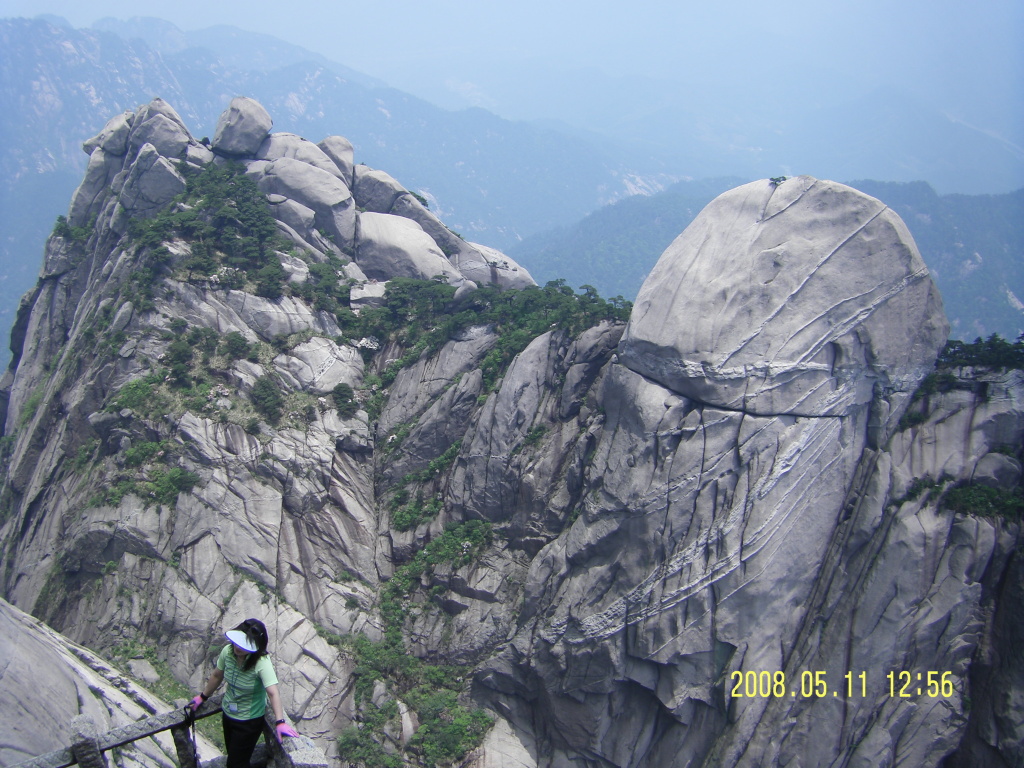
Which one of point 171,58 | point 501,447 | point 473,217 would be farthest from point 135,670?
point 171,58

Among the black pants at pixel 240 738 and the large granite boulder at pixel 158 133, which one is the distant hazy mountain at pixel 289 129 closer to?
the large granite boulder at pixel 158 133

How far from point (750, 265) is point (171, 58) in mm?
131183

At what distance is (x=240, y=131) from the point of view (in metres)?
34.3

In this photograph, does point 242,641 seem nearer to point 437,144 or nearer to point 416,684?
point 416,684

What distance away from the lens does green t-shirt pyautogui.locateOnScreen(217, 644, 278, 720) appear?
7.34 m

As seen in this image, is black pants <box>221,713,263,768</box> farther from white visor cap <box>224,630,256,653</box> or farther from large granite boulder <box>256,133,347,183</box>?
large granite boulder <box>256,133,347,183</box>

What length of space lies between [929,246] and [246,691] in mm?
70396

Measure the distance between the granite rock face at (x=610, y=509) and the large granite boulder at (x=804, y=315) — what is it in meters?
0.08

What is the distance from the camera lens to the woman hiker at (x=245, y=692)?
732 cm

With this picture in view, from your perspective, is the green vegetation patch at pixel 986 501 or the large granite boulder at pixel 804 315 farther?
the large granite boulder at pixel 804 315

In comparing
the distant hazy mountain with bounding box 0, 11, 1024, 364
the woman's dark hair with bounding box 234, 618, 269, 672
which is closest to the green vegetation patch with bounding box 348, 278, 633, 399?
the woman's dark hair with bounding box 234, 618, 269, 672

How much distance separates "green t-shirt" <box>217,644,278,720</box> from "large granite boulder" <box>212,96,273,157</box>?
A: 32.4 meters
